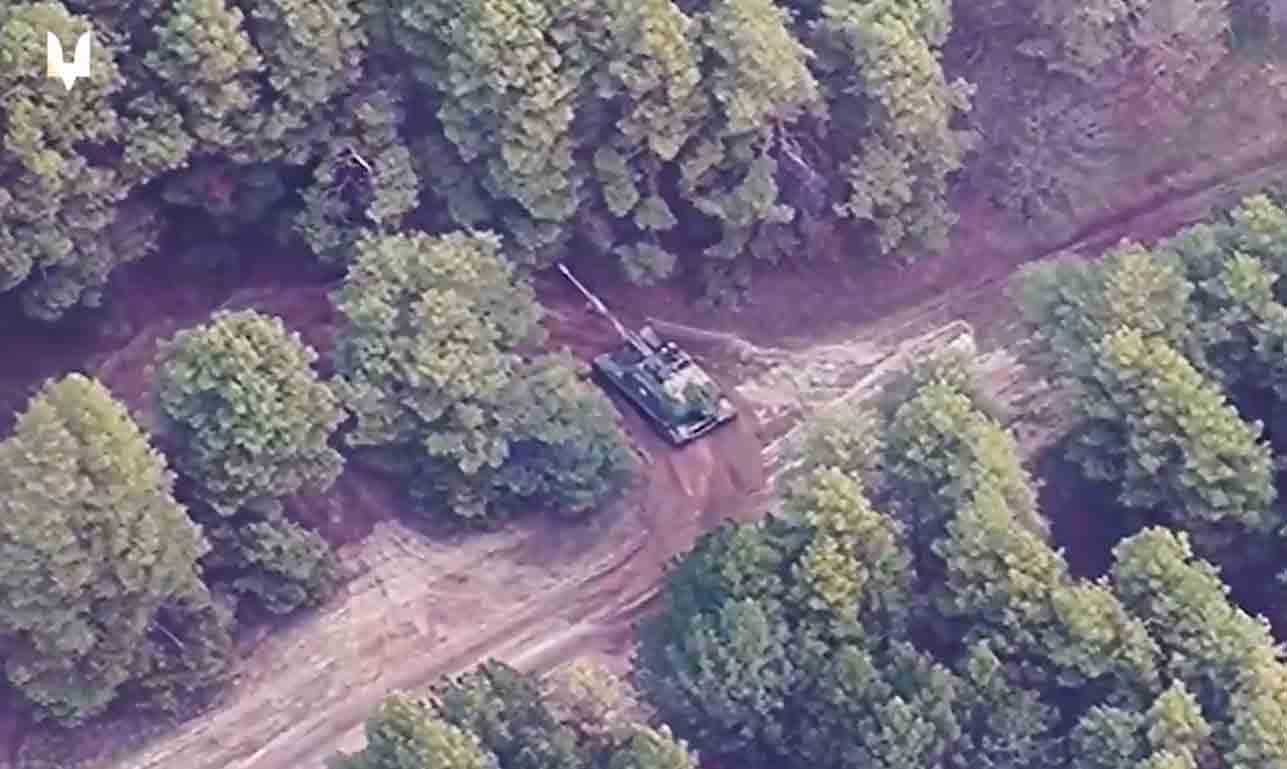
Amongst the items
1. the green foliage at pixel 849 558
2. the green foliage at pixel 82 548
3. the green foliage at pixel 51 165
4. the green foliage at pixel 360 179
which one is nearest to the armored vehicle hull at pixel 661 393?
the green foliage at pixel 360 179

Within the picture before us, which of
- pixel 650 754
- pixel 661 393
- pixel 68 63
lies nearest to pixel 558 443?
pixel 661 393

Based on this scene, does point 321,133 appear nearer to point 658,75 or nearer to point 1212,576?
point 658,75

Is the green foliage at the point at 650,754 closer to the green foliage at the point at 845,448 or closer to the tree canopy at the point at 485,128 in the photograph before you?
the green foliage at the point at 845,448

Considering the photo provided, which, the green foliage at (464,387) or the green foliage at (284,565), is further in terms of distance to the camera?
the green foliage at (464,387)

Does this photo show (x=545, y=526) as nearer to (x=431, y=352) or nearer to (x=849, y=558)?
(x=431, y=352)

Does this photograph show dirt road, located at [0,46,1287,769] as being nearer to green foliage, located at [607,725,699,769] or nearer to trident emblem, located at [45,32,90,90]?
trident emblem, located at [45,32,90,90]
